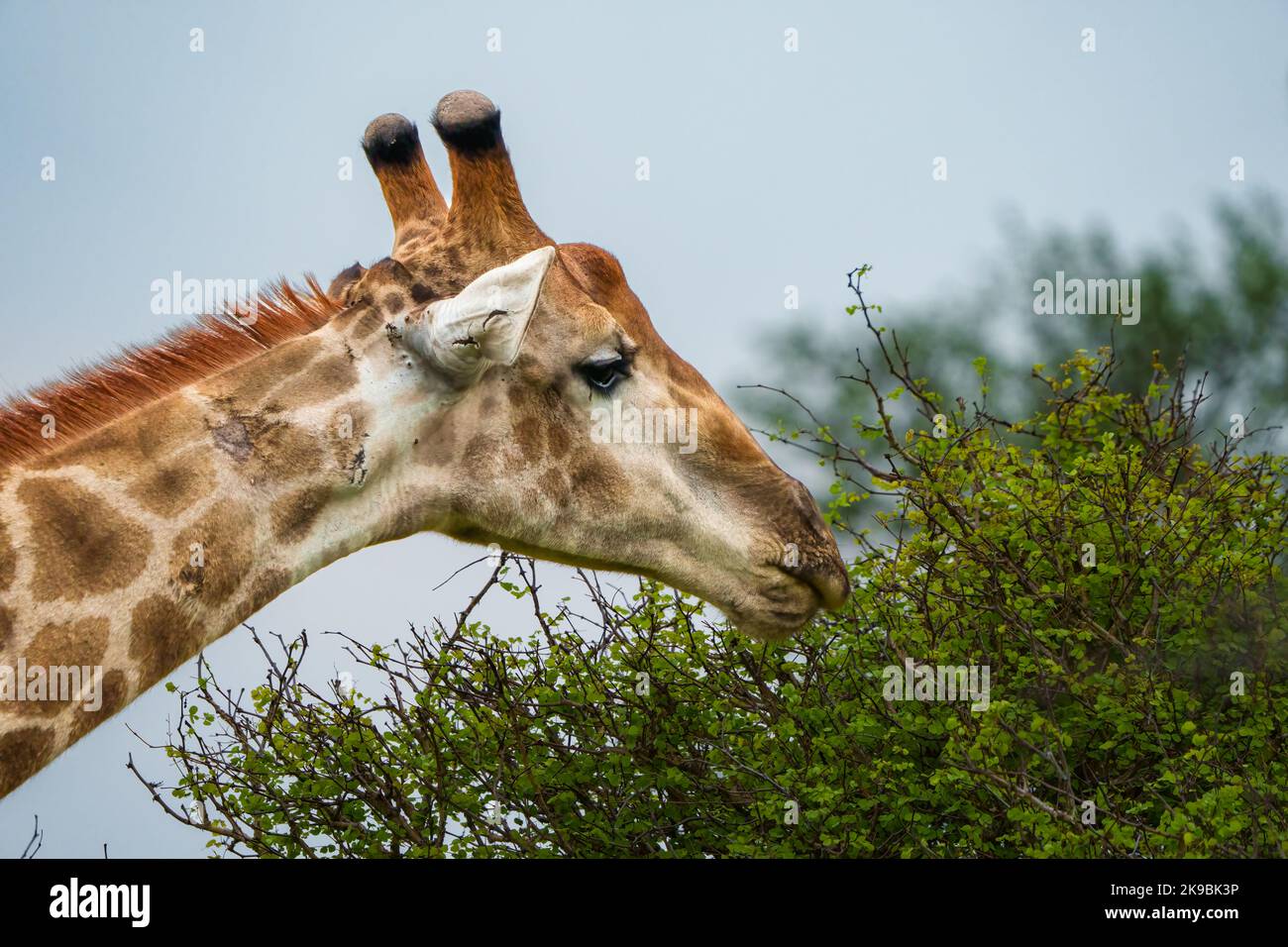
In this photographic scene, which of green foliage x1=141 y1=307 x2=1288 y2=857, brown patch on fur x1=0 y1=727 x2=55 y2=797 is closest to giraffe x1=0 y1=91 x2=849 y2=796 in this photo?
brown patch on fur x1=0 y1=727 x2=55 y2=797

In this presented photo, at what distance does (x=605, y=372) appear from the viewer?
4.58 meters

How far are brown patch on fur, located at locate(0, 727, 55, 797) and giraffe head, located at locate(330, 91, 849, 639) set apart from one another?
→ 116cm

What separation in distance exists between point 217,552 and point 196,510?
115mm

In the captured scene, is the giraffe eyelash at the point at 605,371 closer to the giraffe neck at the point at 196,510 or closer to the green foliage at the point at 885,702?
the giraffe neck at the point at 196,510

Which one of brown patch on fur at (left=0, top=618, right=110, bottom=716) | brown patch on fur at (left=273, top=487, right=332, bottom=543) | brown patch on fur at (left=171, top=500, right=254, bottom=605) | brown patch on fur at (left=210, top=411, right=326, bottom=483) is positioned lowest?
brown patch on fur at (left=0, top=618, right=110, bottom=716)

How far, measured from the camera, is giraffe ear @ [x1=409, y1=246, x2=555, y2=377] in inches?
162

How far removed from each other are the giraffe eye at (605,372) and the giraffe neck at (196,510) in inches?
17.5

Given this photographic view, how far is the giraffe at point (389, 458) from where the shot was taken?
3885mm

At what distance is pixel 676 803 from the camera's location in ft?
21.5

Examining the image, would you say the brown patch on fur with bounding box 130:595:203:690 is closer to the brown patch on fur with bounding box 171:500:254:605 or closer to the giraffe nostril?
the brown patch on fur with bounding box 171:500:254:605

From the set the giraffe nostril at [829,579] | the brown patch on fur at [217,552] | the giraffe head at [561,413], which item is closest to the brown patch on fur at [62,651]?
the brown patch on fur at [217,552]
